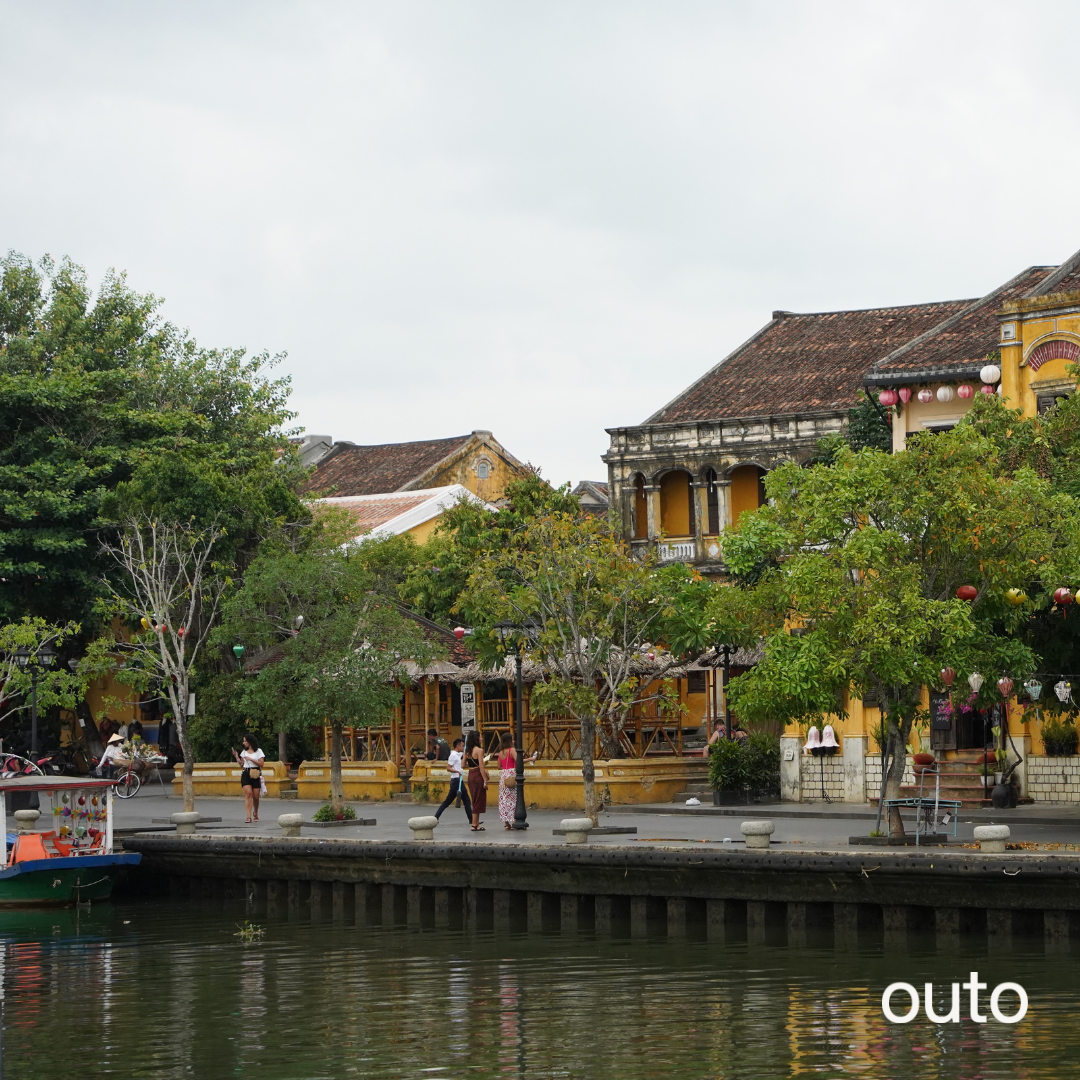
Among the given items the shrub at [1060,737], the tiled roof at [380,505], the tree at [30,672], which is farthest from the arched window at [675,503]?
the shrub at [1060,737]

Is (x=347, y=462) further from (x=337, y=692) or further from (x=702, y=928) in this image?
(x=702, y=928)

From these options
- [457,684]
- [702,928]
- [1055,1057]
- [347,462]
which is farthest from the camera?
[347,462]

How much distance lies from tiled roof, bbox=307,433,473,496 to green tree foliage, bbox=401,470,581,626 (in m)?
11.9

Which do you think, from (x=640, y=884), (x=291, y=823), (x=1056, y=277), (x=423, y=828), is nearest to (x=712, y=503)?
(x=1056, y=277)

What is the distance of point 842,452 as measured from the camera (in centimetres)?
2645

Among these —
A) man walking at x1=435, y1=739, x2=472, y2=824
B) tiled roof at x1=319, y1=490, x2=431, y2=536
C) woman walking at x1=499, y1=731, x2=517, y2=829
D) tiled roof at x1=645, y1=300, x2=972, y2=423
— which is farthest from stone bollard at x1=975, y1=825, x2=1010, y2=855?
tiled roof at x1=319, y1=490, x2=431, y2=536

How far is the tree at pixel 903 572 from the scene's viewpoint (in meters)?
24.9

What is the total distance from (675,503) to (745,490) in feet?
7.02

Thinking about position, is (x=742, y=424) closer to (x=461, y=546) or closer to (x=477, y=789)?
(x=461, y=546)

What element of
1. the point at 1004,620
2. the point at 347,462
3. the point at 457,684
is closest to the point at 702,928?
the point at 1004,620

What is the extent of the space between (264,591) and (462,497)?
Answer: 648 inches

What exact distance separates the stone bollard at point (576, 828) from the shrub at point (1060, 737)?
9646mm

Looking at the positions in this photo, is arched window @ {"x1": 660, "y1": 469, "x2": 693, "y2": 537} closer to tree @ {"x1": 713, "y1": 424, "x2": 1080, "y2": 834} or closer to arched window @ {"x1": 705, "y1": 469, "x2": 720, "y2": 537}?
arched window @ {"x1": 705, "y1": 469, "x2": 720, "y2": 537}

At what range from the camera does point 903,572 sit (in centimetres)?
2528
